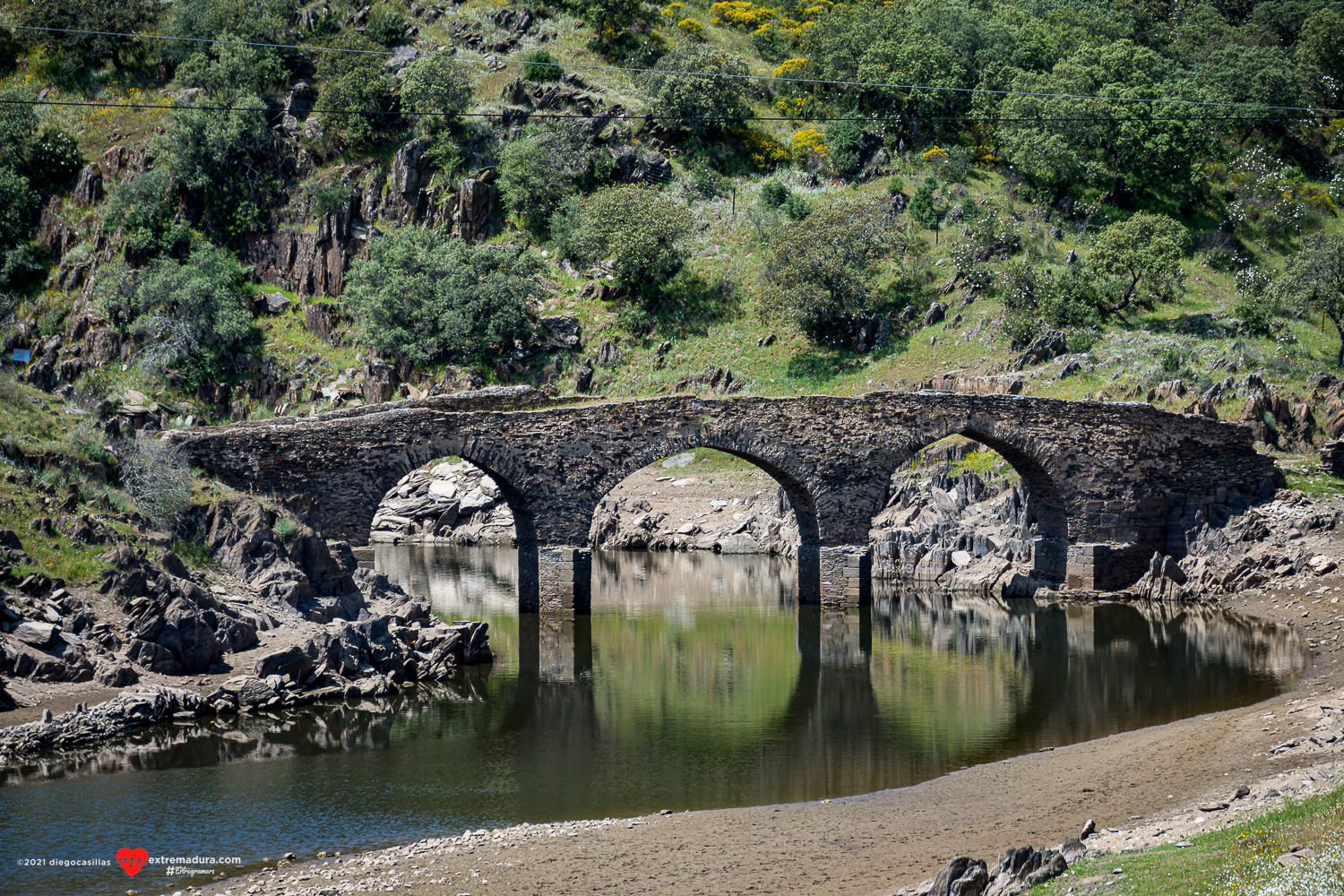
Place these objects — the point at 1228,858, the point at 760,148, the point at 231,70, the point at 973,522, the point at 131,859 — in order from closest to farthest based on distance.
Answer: the point at 1228,858
the point at 131,859
the point at 973,522
the point at 231,70
the point at 760,148

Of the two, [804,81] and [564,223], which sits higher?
[804,81]

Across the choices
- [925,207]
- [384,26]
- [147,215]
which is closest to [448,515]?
[147,215]

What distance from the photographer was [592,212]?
57.0 metres

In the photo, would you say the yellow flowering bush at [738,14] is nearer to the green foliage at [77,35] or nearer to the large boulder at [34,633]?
the green foliage at [77,35]

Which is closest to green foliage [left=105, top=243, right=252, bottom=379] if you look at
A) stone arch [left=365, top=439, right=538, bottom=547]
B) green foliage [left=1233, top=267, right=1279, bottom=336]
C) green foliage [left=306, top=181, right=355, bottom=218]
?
green foliage [left=306, top=181, right=355, bottom=218]

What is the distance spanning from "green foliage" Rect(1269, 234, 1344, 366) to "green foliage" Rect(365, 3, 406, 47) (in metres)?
50.0

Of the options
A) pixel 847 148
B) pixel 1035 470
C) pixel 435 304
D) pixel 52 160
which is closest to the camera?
pixel 1035 470

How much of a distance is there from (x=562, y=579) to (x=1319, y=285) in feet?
98.6

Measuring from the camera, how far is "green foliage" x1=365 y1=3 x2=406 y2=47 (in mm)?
68812

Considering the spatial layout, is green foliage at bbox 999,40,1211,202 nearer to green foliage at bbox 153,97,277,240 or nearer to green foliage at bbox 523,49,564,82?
green foliage at bbox 523,49,564,82

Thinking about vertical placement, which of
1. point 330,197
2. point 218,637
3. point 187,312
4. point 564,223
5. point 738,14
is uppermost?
point 738,14

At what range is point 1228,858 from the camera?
10117mm

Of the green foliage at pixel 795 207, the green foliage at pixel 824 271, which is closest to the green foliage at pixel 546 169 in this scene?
the green foliage at pixel 795 207

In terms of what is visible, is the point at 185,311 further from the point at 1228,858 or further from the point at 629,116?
the point at 1228,858
